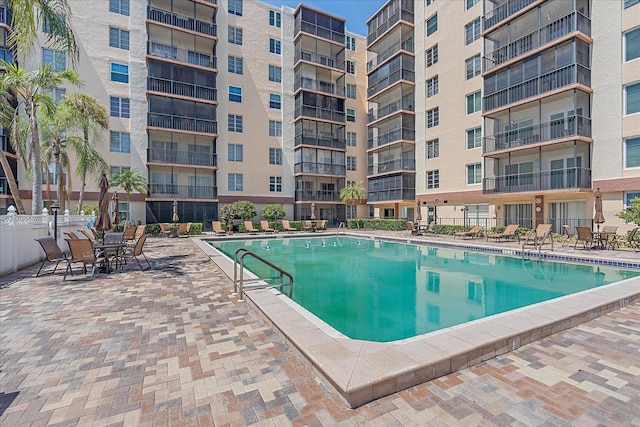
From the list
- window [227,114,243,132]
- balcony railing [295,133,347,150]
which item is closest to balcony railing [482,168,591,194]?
balcony railing [295,133,347,150]

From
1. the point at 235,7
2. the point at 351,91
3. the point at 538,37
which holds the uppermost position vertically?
the point at 235,7

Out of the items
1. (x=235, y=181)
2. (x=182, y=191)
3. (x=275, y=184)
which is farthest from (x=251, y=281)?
(x=275, y=184)

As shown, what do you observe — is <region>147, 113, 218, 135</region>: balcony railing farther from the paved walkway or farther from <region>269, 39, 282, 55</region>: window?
the paved walkway

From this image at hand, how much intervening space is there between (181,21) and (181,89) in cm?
550

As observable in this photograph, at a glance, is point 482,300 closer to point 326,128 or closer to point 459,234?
point 459,234

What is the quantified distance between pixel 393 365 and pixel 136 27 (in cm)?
3085

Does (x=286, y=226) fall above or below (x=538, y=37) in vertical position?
below

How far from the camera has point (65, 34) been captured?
750 centimetres

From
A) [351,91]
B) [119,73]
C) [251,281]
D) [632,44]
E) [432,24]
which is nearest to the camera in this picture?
[251,281]

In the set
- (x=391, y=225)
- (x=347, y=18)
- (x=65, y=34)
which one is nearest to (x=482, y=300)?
(x=65, y=34)

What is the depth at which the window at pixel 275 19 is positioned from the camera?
2955 cm

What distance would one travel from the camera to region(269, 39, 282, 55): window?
2964cm

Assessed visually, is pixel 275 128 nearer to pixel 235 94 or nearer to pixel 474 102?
pixel 235 94

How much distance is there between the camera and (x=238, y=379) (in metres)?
3.26
